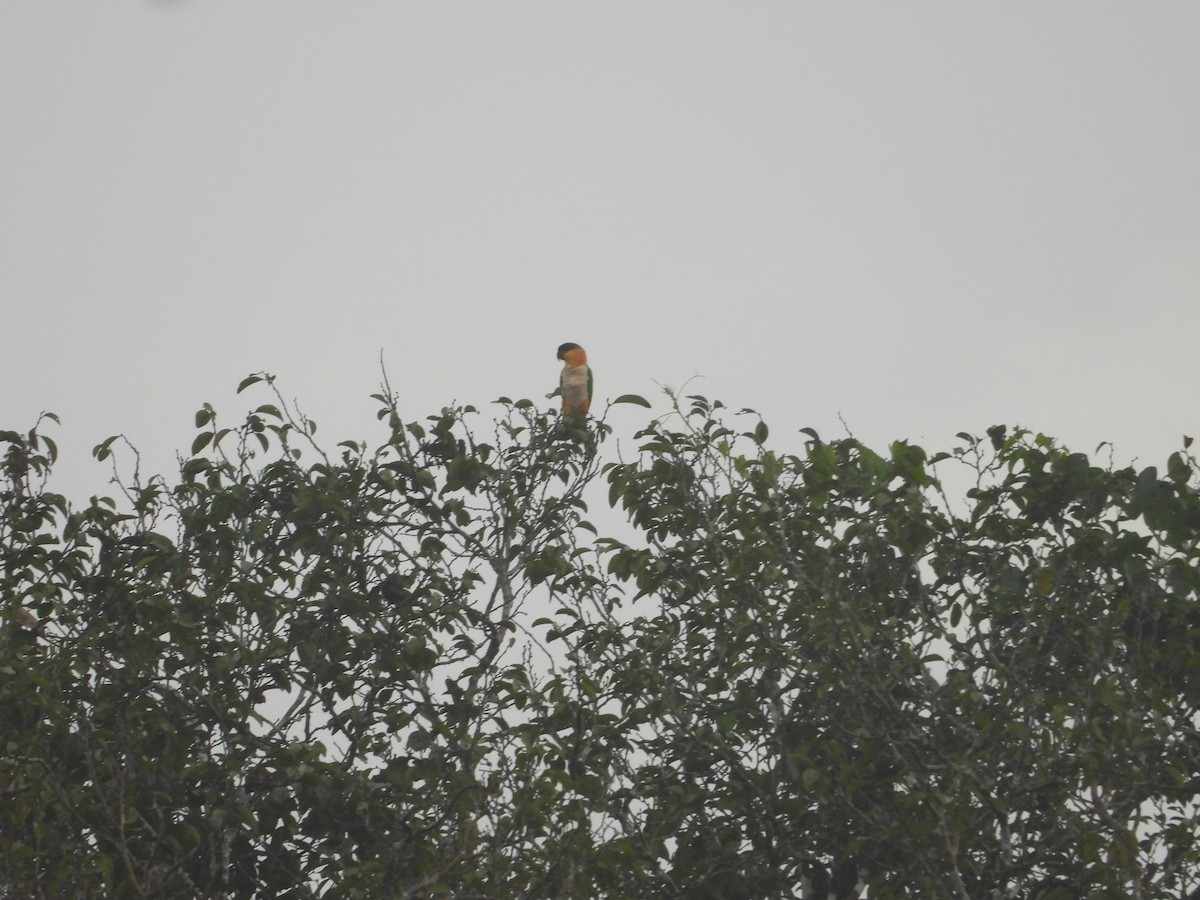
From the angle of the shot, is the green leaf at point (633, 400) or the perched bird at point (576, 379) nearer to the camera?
the green leaf at point (633, 400)

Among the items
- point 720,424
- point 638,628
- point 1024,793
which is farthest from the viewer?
point 720,424

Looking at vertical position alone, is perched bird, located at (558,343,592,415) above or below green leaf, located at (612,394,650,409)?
above

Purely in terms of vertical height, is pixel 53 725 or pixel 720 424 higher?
pixel 720 424

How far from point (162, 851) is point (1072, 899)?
3254mm

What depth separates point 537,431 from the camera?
6000 millimetres

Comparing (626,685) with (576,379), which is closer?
(626,685)

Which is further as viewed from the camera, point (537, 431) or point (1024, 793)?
point (537, 431)

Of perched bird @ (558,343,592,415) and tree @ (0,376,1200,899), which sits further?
perched bird @ (558,343,592,415)

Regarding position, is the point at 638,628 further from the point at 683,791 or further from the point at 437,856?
the point at 437,856

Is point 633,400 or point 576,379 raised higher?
point 576,379

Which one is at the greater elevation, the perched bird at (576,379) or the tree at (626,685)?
the perched bird at (576,379)

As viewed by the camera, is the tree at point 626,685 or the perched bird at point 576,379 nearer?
the tree at point 626,685

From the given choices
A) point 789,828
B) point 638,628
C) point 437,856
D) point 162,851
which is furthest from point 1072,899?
point 162,851

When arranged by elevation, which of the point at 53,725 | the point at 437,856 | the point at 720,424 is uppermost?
the point at 720,424
